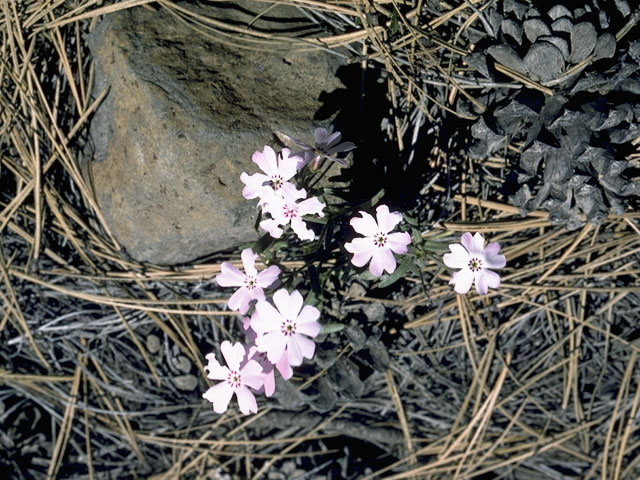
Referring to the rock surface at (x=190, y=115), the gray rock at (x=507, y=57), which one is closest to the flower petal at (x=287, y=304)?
the rock surface at (x=190, y=115)

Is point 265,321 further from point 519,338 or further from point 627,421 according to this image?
point 627,421

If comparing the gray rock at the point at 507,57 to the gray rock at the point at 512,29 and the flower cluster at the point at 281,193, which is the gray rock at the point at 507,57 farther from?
the flower cluster at the point at 281,193

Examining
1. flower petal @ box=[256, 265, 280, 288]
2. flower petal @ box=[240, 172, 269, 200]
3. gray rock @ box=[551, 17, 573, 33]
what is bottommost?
flower petal @ box=[256, 265, 280, 288]

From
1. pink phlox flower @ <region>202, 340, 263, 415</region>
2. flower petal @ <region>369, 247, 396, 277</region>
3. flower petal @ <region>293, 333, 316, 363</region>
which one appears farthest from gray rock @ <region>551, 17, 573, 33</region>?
pink phlox flower @ <region>202, 340, 263, 415</region>

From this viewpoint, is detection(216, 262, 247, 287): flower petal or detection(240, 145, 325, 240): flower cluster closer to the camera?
detection(240, 145, 325, 240): flower cluster

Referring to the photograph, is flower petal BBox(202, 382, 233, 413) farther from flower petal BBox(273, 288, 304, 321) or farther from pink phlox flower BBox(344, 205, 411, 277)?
pink phlox flower BBox(344, 205, 411, 277)

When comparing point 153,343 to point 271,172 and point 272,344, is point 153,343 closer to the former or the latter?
point 272,344
